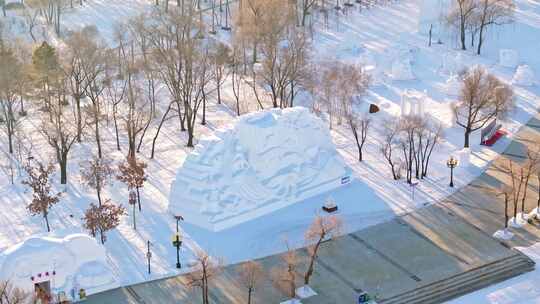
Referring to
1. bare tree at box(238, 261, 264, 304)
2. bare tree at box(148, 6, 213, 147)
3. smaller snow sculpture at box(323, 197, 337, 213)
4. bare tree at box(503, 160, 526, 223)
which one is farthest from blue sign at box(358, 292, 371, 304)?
bare tree at box(148, 6, 213, 147)

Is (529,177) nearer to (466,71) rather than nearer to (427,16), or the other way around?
(466,71)

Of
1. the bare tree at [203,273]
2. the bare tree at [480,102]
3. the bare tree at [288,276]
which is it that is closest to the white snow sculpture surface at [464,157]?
the bare tree at [480,102]

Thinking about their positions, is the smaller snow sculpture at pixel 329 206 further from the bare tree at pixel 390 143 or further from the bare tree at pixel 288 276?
the bare tree at pixel 288 276

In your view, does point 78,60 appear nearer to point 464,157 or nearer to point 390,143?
point 390,143

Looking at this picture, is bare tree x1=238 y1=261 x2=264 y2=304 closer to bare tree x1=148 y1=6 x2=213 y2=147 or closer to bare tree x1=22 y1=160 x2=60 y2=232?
bare tree x1=22 y1=160 x2=60 y2=232

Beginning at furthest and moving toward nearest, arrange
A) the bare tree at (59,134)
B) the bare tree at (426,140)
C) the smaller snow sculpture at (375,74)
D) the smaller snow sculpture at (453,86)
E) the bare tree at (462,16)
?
1. the bare tree at (462,16)
2. the smaller snow sculpture at (375,74)
3. the smaller snow sculpture at (453,86)
4. the bare tree at (426,140)
5. the bare tree at (59,134)

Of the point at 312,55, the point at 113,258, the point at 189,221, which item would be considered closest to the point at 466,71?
the point at 312,55

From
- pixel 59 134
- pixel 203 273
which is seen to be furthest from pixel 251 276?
pixel 59 134
